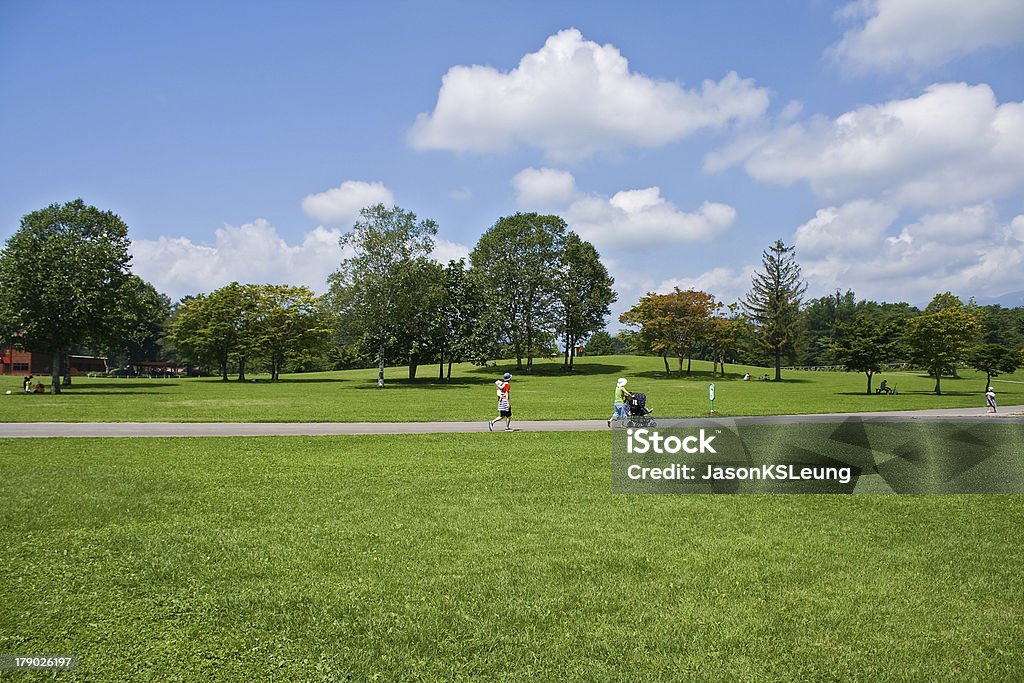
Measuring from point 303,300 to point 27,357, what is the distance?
46.6 metres

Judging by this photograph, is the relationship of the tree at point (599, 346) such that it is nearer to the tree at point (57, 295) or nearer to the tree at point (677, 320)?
the tree at point (677, 320)

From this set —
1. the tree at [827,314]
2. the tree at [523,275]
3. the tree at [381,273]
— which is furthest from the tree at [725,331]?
the tree at [827,314]

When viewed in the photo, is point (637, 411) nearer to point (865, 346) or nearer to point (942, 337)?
point (865, 346)

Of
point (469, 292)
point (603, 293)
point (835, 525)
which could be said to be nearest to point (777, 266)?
point (603, 293)

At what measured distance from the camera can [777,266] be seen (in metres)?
81.1

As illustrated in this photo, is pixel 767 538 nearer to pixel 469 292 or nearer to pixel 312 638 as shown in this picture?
pixel 312 638

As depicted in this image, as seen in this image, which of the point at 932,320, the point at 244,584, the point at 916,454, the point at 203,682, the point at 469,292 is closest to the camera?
the point at 203,682

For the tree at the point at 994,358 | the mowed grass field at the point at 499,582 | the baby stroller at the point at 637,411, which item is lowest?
the mowed grass field at the point at 499,582

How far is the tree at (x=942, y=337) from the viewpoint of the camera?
4984cm

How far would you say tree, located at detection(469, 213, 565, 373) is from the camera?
77.2 m

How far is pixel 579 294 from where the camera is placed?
265 ft

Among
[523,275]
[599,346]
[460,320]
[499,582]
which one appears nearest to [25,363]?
[460,320]

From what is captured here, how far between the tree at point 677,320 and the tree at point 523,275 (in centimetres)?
1147

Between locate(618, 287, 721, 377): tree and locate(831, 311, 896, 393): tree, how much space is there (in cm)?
2348
